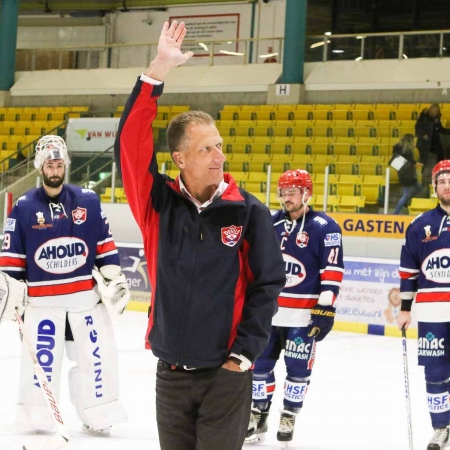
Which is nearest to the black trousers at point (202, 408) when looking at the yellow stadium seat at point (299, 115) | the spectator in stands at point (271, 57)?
the yellow stadium seat at point (299, 115)

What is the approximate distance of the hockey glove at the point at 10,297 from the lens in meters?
3.87

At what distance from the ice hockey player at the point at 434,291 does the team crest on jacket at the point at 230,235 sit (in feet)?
8.03

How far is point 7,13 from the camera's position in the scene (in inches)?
750

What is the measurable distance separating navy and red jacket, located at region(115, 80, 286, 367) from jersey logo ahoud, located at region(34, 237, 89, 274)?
2324mm

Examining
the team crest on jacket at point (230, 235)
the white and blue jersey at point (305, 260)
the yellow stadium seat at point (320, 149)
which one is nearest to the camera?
the team crest on jacket at point (230, 235)

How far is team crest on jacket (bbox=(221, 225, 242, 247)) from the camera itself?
2535 mm

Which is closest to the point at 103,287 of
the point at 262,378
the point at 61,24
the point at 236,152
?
the point at 262,378

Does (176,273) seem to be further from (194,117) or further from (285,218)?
(285,218)

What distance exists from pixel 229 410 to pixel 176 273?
16.7 inches

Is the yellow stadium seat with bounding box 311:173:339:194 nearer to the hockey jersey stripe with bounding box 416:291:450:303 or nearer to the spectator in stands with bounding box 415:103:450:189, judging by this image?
the spectator in stands with bounding box 415:103:450:189

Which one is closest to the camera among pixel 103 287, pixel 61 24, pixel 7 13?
pixel 103 287

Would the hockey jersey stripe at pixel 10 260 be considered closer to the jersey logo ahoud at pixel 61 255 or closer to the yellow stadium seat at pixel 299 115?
the jersey logo ahoud at pixel 61 255

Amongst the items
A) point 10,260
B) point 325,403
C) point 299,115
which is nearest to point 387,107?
point 299,115

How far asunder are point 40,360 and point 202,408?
2.43m
